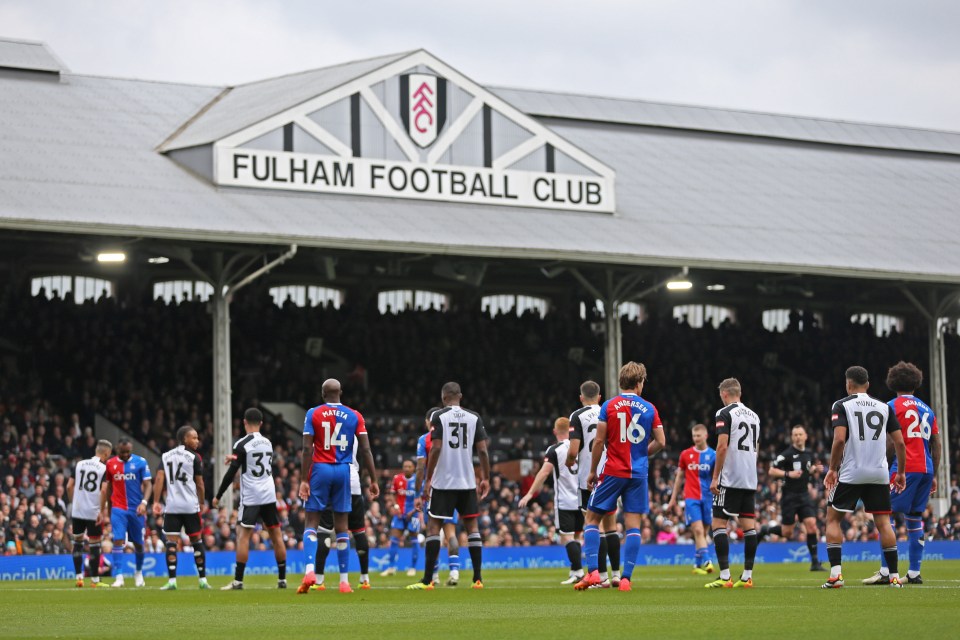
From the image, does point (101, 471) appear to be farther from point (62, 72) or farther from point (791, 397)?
point (791, 397)

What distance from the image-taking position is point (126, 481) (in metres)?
23.0

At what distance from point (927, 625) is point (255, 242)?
21936 mm

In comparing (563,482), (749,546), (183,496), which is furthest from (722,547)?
(183,496)

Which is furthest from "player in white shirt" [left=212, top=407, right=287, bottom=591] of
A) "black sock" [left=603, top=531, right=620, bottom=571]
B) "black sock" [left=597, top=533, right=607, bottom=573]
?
"black sock" [left=603, top=531, right=620, bottom=571]

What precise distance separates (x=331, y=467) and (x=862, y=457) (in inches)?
222

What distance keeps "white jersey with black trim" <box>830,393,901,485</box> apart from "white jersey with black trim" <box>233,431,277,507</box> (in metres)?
7.04

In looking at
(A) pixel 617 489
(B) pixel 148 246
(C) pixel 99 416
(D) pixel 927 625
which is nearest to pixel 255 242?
(B) pixel 148 246

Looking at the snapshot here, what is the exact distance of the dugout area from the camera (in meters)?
32.3

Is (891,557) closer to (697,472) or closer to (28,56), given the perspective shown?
(697,472)

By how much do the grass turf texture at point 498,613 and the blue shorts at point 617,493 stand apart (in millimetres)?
880

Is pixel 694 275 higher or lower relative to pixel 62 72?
lower

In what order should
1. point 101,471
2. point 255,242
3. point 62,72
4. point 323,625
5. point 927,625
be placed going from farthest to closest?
point 62,72
point 255,242
point 101,471
point 323,625
point 927,625

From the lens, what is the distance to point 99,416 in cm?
3572

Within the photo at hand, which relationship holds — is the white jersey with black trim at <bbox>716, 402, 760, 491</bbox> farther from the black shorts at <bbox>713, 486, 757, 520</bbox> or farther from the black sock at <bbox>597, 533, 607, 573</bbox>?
the black sock at <bbox>597, 533, 607, 573</bbox>
